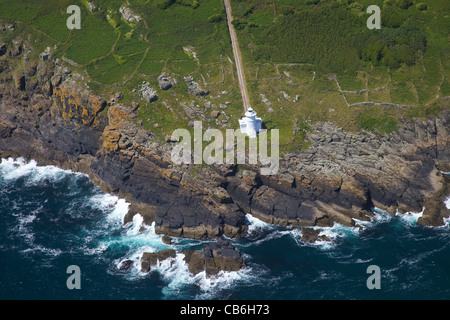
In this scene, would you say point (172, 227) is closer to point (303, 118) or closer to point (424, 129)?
point (303, 118)

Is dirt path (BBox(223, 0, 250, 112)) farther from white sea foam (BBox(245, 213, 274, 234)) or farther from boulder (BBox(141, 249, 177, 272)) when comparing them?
boulder (BBox(141, 249, 177, 272))

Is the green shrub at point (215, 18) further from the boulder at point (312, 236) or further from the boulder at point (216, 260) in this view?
the boulder at point (216, 260)

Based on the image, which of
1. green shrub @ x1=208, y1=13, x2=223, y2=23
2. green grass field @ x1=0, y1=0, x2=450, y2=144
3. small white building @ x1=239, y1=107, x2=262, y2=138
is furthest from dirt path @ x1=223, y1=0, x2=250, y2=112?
small white building @ x1=239, y1=107, x2=262, y2=138

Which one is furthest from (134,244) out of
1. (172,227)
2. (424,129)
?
(424,129)

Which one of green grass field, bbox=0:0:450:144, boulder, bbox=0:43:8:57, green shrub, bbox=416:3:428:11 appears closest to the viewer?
green grass field, bbox=0:0:450:144

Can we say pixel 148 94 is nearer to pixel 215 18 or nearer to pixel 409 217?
pixel 215 18
